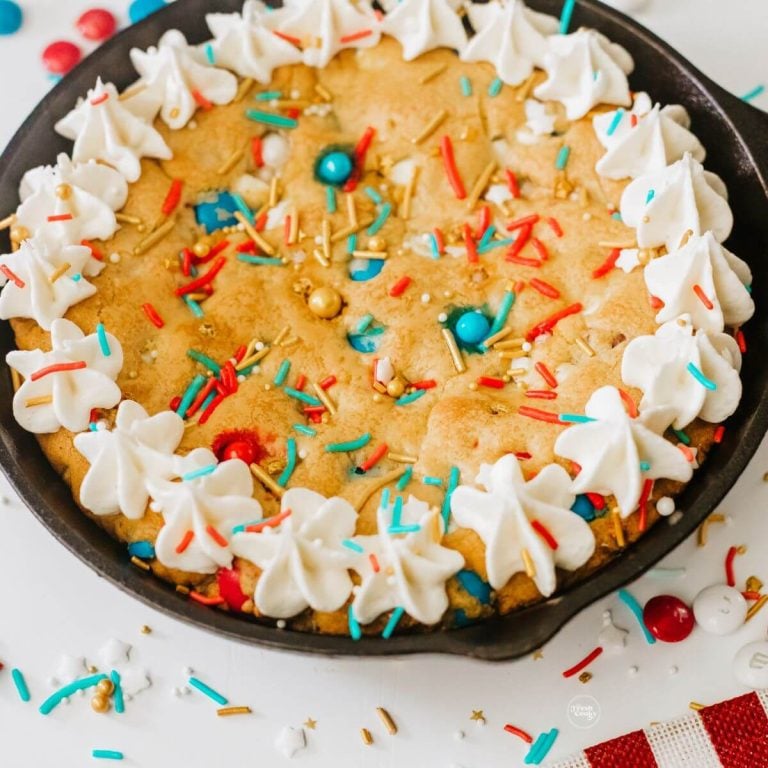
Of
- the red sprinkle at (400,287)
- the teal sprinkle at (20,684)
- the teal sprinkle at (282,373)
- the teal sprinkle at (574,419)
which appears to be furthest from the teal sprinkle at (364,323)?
the teal sprinkle at (20,684)

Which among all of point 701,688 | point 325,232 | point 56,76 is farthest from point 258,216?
point 701,688

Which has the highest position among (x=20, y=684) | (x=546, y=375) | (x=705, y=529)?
(x=546, y=375)

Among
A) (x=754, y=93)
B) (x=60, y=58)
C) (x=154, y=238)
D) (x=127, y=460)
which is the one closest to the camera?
(x=127, y=460)

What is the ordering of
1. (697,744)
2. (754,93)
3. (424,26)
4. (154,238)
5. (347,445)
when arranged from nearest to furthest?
(347,445) < (697,744) < (154,238) < (424,26) < (754,93)

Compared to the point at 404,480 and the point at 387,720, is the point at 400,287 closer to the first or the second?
the point at 404,480

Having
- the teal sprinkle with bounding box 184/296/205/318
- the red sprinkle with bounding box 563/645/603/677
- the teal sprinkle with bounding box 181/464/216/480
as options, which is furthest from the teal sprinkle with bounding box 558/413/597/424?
the teal sprinkle with bounding box 184/296/205/318

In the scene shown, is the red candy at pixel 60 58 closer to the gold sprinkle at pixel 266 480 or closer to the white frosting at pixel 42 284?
the white frosting at pixel 42 284

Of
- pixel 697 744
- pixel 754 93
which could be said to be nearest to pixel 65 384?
pixel 697 744
